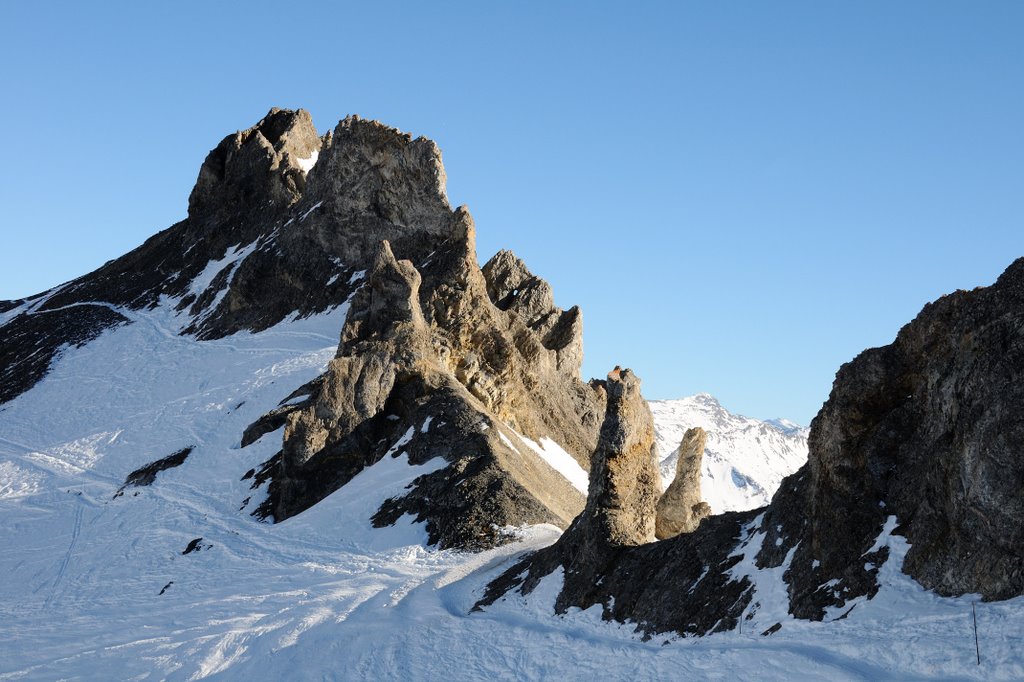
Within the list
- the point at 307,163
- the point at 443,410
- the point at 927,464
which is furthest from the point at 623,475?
the point at 307,163

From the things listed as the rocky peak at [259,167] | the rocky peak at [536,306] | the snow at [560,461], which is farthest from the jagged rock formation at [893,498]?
the rocky peak at [259,167]

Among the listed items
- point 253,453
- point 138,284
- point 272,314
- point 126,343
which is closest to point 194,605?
point 253,453

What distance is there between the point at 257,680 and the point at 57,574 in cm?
1896

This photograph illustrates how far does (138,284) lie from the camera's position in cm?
9306

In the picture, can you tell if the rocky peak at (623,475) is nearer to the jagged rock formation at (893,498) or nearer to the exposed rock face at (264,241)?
the jagged rock formation at (893,498)

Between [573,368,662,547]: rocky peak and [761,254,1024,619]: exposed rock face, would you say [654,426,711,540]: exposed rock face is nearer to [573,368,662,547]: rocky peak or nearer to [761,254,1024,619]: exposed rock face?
[573,368,662,547]: rocky peak

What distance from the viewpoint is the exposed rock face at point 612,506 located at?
2842 centimetres

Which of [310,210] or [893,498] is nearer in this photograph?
[893,498]

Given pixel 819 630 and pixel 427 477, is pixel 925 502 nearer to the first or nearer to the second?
pixel 819 630

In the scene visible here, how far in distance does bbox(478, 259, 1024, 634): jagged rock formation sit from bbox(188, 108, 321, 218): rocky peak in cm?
7102

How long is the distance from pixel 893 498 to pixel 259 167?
8338 cm

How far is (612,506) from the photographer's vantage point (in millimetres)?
29141

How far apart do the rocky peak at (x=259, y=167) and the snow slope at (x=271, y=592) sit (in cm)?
2987

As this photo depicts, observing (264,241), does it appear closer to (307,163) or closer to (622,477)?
(307,163)
